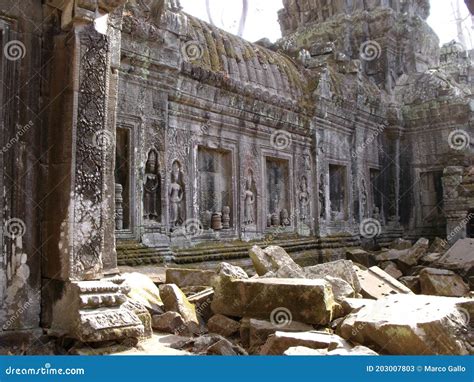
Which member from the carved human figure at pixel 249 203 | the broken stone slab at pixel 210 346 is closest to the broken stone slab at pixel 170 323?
the broken stone slab at pixel 210 346

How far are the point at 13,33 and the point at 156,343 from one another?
272 centimetres

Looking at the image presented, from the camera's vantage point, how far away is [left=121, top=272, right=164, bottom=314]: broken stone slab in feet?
14.7

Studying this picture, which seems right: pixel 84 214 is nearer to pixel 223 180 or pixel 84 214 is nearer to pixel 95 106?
pixel 95 106

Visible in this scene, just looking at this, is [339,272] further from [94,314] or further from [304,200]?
[304,200]

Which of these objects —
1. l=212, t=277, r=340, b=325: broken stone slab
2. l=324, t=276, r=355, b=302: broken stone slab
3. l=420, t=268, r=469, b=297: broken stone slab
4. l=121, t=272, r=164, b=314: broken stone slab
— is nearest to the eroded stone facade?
l=121, t=272, r=164, b=314: broken stone slab

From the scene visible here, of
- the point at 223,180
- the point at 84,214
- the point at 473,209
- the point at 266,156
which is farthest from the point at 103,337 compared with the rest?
the point at 473,209

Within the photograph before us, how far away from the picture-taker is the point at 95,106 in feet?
13.2

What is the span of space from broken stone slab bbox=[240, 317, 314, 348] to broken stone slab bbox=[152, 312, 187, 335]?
52 centimetres

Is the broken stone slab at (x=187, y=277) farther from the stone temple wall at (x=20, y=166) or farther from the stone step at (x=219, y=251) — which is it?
the stone temple wall at (x=20, y=166)

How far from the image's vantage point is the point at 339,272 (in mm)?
5836

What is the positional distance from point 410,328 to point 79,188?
268 centimetres

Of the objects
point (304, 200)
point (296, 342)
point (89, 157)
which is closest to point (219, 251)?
point (304, 200)

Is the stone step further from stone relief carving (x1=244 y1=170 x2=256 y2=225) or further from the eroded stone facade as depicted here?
stone relief carving (x1=244 y1=170 x2=256 y2=225)

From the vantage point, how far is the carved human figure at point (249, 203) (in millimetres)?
9273
